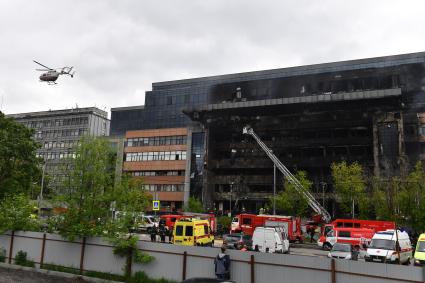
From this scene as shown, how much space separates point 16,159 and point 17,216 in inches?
729

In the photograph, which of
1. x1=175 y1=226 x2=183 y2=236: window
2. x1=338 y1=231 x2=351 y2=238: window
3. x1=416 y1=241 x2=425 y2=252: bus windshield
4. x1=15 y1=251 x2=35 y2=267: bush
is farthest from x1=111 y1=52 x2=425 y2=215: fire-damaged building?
x1=15 y1=251 x2=35 y2=267: bush

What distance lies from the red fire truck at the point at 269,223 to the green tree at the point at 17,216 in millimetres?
25339

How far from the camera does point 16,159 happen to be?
40781 mm

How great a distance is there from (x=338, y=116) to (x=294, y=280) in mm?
68263

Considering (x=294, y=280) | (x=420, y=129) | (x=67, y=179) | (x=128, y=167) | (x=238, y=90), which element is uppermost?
(x=238, y=90)

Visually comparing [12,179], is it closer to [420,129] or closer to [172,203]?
[172,203]

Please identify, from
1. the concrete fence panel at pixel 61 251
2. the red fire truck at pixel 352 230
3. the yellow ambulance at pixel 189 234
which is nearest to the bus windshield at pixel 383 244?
the red fire truck at pixel 352 230

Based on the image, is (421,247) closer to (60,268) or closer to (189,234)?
(189,234)

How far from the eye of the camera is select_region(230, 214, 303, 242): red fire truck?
43.7m

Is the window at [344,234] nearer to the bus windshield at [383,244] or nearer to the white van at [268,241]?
the white van at [268,241]

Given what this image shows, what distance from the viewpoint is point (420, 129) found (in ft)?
244

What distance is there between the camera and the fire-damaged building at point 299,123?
7506cm

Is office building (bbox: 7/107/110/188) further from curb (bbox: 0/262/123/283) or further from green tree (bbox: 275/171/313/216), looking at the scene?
curb (bbox: 0/262/123/283)

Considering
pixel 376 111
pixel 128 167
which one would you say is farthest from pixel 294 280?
pixel 128 167
